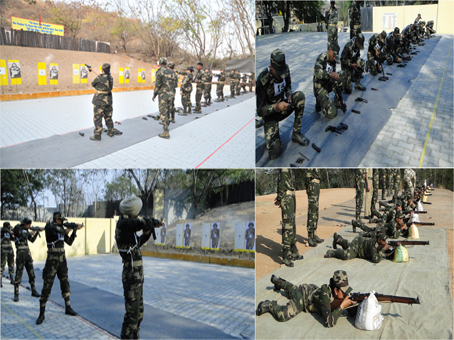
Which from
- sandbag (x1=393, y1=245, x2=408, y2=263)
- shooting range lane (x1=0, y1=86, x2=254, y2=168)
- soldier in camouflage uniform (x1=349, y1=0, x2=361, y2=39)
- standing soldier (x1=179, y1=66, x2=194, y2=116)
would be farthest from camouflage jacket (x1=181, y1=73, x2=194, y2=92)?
sandbag (x1=393, y1=245, x2=408, y2=263)

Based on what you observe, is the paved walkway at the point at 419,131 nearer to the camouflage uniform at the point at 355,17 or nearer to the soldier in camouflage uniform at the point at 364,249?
the soldier in camouflage uniform at the point at 364,249

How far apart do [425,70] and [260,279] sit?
10126mm

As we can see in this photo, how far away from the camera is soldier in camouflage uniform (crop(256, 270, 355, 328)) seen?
3.63 metres

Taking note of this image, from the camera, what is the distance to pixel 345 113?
6.61 meters

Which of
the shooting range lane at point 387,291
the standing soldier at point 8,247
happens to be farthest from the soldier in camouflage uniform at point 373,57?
the standing soldier at point 8,247

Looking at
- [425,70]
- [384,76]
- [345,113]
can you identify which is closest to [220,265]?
[345,113]

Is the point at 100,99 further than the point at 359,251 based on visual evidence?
Yes

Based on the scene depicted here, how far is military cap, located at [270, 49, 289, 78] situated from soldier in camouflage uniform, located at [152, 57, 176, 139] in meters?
3.62

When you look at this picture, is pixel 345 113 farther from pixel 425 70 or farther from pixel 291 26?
pixel 291 26

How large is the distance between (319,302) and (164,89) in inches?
245

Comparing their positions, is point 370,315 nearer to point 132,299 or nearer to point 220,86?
point 132,299

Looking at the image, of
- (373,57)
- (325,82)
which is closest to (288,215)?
(325,82)

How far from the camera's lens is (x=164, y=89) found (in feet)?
26.4

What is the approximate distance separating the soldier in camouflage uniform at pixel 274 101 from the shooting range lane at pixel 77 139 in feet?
9.74
